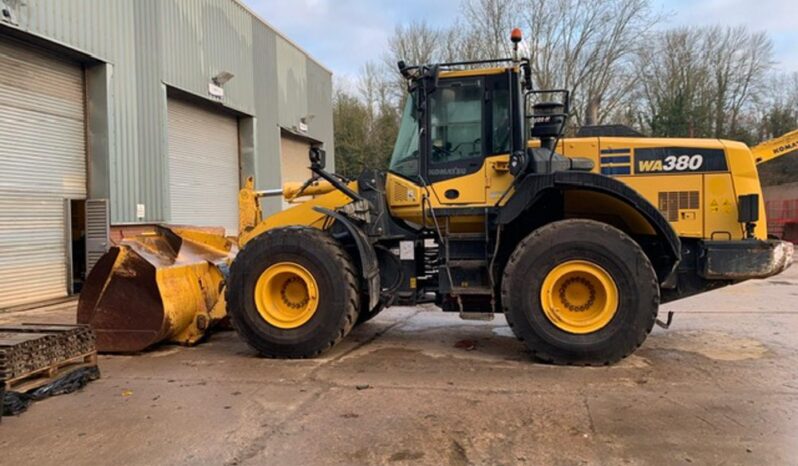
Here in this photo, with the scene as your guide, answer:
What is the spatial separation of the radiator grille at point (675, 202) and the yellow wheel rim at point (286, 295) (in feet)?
12.0

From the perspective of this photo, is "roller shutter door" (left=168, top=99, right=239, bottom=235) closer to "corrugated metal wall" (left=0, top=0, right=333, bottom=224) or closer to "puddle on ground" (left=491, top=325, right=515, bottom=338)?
"corrugated metal wall" (left=0, top=0, right=333, bottom=224)

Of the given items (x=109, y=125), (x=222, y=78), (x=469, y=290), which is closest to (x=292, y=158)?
(x=222, y=78)

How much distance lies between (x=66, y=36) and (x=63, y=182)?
2.72 meters

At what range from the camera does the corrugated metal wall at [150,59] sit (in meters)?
11.2

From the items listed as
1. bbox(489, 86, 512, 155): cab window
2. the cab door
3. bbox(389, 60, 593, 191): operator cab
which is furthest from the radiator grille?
the cab door

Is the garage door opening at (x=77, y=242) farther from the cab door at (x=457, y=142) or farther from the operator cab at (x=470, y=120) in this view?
the cab door at (x=457, y=142)

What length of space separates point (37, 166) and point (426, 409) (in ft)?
31.7

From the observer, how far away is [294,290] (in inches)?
252

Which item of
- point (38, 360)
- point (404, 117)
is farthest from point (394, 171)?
point (38, 360)

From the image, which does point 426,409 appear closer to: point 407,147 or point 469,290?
point 469,290

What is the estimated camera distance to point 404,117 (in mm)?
6676

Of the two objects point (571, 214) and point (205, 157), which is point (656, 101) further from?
point (571, 214)

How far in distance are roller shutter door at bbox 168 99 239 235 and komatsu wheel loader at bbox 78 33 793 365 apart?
30.1ft

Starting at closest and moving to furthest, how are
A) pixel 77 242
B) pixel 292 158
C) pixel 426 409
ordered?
1. pixel 426 409
2. pixel 77 242
3. pixel 292 158
